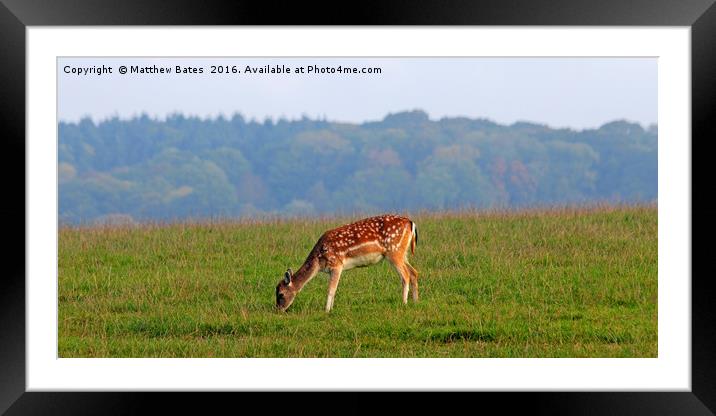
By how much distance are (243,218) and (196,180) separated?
1834 cm

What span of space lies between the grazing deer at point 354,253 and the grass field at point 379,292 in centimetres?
25

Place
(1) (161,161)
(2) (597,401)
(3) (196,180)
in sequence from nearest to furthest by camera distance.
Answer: (2) (597,401), (3) (196,180), (1) (161,161)

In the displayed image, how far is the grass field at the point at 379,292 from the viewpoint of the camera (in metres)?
8.82

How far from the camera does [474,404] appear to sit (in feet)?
20.6

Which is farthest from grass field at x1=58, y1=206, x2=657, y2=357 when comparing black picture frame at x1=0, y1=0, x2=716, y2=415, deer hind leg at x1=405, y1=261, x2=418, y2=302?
black picture frame at x1=0, y1=0, x2=716, y2=415

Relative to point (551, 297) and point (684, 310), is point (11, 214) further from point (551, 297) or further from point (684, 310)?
point (551, 297)

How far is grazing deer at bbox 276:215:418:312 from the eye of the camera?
10.1m
